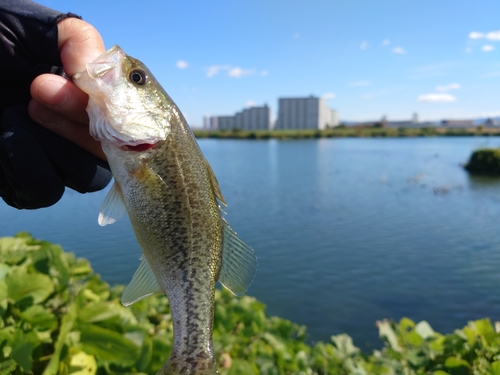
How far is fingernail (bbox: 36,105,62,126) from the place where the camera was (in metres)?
2.35

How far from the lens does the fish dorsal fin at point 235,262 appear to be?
7.26 ft

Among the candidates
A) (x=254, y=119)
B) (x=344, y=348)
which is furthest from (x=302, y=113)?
(x=344, y=348)

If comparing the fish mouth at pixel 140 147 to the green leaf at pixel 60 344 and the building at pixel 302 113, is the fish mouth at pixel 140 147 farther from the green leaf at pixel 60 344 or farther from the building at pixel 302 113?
the building at pixel 302 113

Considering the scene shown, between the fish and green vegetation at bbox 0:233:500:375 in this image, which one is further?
green vegetation at bbox 0:233:500:375

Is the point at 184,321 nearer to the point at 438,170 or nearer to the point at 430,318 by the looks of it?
the point at 430,318

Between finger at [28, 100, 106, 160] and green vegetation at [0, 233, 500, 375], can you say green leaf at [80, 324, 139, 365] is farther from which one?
finger at [28, 100, 106, 160]

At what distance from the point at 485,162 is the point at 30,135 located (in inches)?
1714

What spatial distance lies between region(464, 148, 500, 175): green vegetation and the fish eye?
42.4 metres

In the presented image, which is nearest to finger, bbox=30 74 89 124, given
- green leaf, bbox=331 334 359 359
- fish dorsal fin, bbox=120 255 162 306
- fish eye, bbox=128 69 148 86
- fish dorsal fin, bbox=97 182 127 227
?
fish eye, bbox=128 69 148 86

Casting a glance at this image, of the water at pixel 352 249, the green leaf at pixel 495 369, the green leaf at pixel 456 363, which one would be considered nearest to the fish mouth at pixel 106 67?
the green leaf at pixel 495 369

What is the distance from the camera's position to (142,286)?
7.24ft

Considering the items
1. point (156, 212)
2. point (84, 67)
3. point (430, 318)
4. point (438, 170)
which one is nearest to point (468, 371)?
A: point (156, 212)

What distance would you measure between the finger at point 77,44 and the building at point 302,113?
575ft

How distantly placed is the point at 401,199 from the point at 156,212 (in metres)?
24.4
